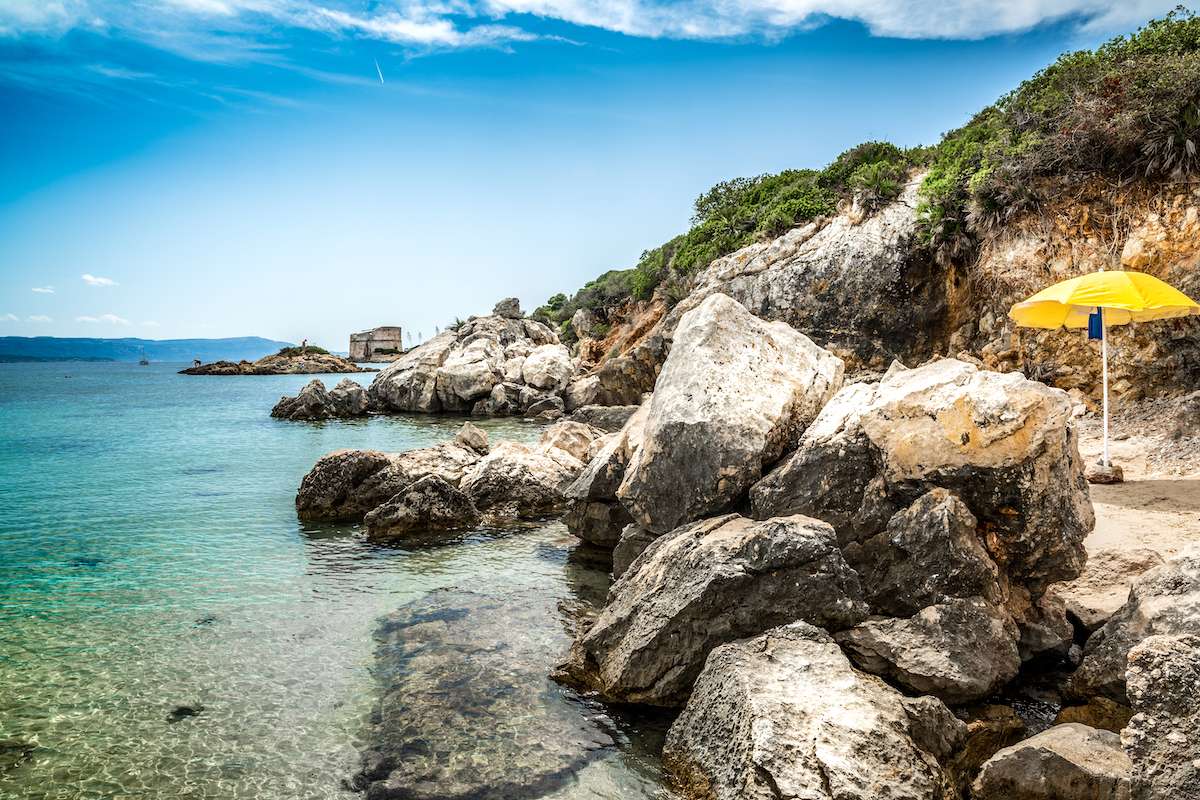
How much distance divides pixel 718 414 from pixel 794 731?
4934mm

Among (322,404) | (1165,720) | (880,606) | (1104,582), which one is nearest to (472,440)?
(880,606)

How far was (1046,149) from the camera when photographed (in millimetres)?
18219

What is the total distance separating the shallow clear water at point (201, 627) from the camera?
636cm

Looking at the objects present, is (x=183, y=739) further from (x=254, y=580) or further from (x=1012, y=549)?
(x=1012, y=549)

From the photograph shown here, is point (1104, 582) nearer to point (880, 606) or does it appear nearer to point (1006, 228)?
point (880, 606)

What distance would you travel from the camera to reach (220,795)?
5.98 m

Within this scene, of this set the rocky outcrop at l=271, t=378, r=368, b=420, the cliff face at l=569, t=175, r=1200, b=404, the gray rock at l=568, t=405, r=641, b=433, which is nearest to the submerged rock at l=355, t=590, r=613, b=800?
the cliff face at l=569, t=175, r=1200, b=404

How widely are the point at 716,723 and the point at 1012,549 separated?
13.7ft

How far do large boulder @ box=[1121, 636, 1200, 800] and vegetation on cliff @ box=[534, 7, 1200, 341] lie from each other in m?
16.4

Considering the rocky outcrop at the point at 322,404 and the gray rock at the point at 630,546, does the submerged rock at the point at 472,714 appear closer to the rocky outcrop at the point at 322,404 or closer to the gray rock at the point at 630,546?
the gray rock at the point at 630,546

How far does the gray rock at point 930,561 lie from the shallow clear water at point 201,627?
3.15 meters

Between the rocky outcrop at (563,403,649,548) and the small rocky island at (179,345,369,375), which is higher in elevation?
the small rocky island at (179,345,369,375)

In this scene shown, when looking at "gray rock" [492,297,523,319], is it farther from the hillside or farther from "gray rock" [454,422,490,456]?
"gray rock" [454,422,490,456]

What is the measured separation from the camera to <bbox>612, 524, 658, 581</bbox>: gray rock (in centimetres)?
1052
